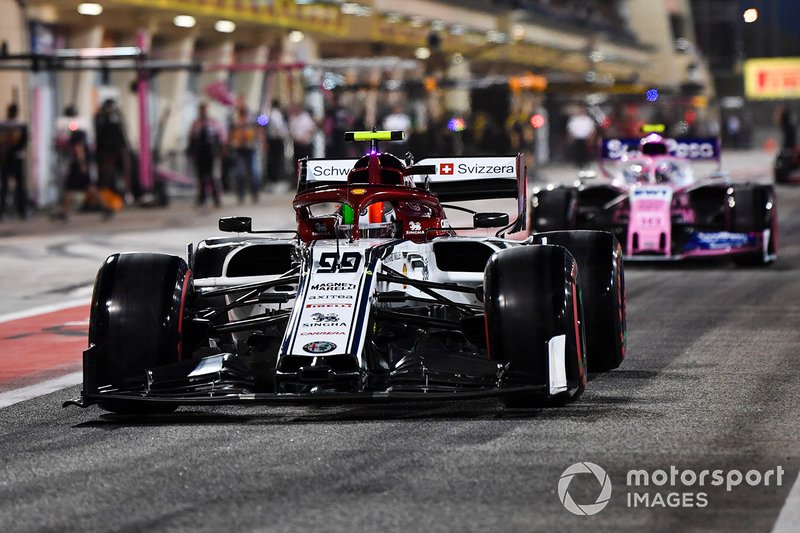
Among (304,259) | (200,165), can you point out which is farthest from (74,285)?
(200,165)

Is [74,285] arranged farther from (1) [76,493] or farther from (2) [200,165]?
(2) [200,165]

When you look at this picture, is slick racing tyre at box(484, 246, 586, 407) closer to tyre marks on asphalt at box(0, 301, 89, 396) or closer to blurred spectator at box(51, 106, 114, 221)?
tyre marks on asphalt at box(0, 301, 89, 396)

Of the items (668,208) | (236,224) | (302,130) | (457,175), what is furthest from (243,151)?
(236,224)

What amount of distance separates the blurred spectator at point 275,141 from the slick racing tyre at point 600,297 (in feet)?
73.6

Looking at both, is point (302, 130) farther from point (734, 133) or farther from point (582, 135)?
point (734, 133)

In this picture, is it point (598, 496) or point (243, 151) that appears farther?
point (243, 151)

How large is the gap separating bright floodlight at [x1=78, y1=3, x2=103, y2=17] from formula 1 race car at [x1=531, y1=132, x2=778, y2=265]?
1321cm

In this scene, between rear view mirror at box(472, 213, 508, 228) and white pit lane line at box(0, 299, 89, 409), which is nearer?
white pit lane line at box(0, 299, 89, 409)

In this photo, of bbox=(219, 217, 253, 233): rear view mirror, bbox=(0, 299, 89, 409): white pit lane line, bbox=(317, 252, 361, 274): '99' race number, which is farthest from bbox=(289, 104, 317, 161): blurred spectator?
bbox=(317, 252, 361, 274): '99' race number

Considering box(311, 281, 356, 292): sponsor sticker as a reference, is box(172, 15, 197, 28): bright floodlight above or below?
above

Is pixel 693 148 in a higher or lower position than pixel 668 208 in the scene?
higher

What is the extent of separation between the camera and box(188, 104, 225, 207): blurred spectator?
2776cm

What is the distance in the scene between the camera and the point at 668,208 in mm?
16297

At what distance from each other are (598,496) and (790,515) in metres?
0.71
